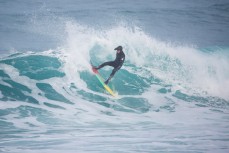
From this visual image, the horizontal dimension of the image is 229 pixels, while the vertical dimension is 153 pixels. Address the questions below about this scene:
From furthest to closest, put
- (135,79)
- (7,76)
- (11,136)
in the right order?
(135,79) → (7,76) → (11,136)

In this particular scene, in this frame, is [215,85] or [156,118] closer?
[156,118]

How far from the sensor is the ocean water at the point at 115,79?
262 inches

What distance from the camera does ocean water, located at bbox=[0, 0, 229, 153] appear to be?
6664 millimetres

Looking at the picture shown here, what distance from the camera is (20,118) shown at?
27.3ft

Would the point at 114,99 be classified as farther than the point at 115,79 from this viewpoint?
No

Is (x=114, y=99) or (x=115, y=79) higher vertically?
(x=115, y=79)

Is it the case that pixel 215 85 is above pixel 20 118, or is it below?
above

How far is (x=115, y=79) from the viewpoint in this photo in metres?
12.4

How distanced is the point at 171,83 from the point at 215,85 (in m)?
2.61

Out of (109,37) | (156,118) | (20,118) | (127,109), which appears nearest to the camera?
(20,118)

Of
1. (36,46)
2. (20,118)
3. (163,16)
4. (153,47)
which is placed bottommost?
(20,118)

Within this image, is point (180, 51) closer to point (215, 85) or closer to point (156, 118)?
point (215, 85)

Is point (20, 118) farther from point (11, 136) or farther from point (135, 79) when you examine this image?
point (135, 79)

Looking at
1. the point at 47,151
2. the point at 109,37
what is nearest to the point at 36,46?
the point at 109,37
